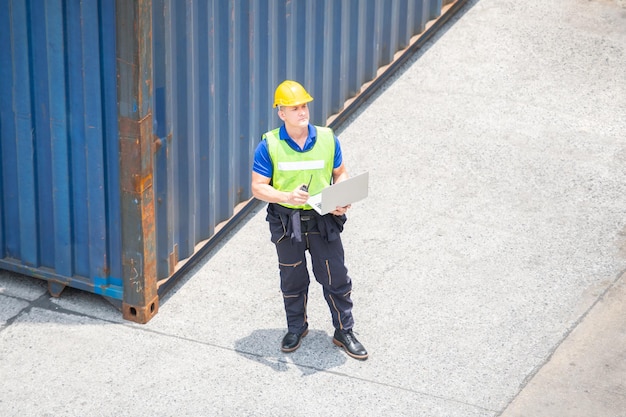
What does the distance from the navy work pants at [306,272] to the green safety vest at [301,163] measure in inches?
8.4

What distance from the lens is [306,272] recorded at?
7.40 meters

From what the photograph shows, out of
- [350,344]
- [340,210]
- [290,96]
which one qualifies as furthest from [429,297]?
[290,96]

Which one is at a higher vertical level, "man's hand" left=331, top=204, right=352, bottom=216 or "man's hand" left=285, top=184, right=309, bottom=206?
"man's hand" left=285, top=184, right=309, bottom=206

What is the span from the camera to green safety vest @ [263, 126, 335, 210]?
6977 millimetres

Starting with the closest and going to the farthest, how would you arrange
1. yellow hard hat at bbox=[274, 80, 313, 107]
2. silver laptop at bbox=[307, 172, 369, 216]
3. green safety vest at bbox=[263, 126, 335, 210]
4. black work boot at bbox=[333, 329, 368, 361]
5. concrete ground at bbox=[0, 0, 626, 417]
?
silver laptop at bbox=[307, 172, 369, 216] < yellow hard hat at bbox=[274, 80, 313, 107] < green safety vest at bbox=[263, 126, 335, 210] < concrete ground at bbox=[0, 0, 626, 417] < black work boot at bbox=[333, 329, 368, 361]

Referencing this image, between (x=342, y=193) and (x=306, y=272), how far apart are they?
2.76 ft

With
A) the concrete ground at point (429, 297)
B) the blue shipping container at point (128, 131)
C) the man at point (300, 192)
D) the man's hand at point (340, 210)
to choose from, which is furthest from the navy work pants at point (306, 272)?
the blue shipping container at point (128, 131)

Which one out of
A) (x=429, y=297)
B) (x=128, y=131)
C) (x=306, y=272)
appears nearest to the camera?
(x=128, y=131)

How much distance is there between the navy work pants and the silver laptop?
0.35 metres

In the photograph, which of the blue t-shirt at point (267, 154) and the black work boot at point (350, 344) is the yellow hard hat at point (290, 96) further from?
the black work boot at point (350, 344)

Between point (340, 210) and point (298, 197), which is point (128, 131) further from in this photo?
point (340, 210)

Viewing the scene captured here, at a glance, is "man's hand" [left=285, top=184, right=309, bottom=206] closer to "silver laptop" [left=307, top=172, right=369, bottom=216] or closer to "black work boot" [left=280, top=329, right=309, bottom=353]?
"silver laptop" [left=307, top=172, right=369, bottom=216]

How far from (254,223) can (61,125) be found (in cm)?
202

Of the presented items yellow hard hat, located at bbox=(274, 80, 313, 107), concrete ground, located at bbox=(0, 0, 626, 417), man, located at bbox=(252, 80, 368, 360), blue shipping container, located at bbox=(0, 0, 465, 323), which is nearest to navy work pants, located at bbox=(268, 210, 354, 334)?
man, located at bbox=(252, 80, 368, 360)
